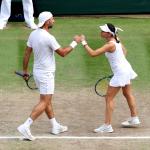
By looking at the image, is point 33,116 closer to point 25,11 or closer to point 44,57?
point 44,57

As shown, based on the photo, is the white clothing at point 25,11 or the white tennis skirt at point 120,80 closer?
the white tennis skirt at point 120,80

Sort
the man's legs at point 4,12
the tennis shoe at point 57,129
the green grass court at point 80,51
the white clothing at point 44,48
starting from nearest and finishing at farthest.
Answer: the white clothing at point 44,48
the tennis shoe at point 57,129
the green grass court at point 80,51
the man's legs at point 4,12

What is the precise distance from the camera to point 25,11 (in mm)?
20875

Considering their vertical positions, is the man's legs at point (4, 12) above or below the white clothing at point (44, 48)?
below

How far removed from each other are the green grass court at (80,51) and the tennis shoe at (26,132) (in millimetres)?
3677

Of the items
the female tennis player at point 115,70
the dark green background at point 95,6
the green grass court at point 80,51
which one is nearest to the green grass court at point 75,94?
the green grass court at point 80,51

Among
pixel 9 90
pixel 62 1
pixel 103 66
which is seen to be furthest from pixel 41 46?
pixel 62 1

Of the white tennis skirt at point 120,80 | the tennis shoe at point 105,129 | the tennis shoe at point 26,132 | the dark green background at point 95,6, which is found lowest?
the tennis shoe at point 105,129

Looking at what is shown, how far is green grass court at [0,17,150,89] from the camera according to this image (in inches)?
593

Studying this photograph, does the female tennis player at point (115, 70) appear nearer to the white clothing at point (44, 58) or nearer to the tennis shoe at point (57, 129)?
the tennis shoe at point (57, 129)

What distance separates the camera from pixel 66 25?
70.5 ft

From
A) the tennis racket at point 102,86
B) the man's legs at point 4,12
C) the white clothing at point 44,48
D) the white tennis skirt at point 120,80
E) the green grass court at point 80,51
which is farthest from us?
the man's legs at point 4,12

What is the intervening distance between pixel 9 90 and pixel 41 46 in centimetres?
348

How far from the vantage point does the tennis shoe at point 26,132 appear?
1057 cm
